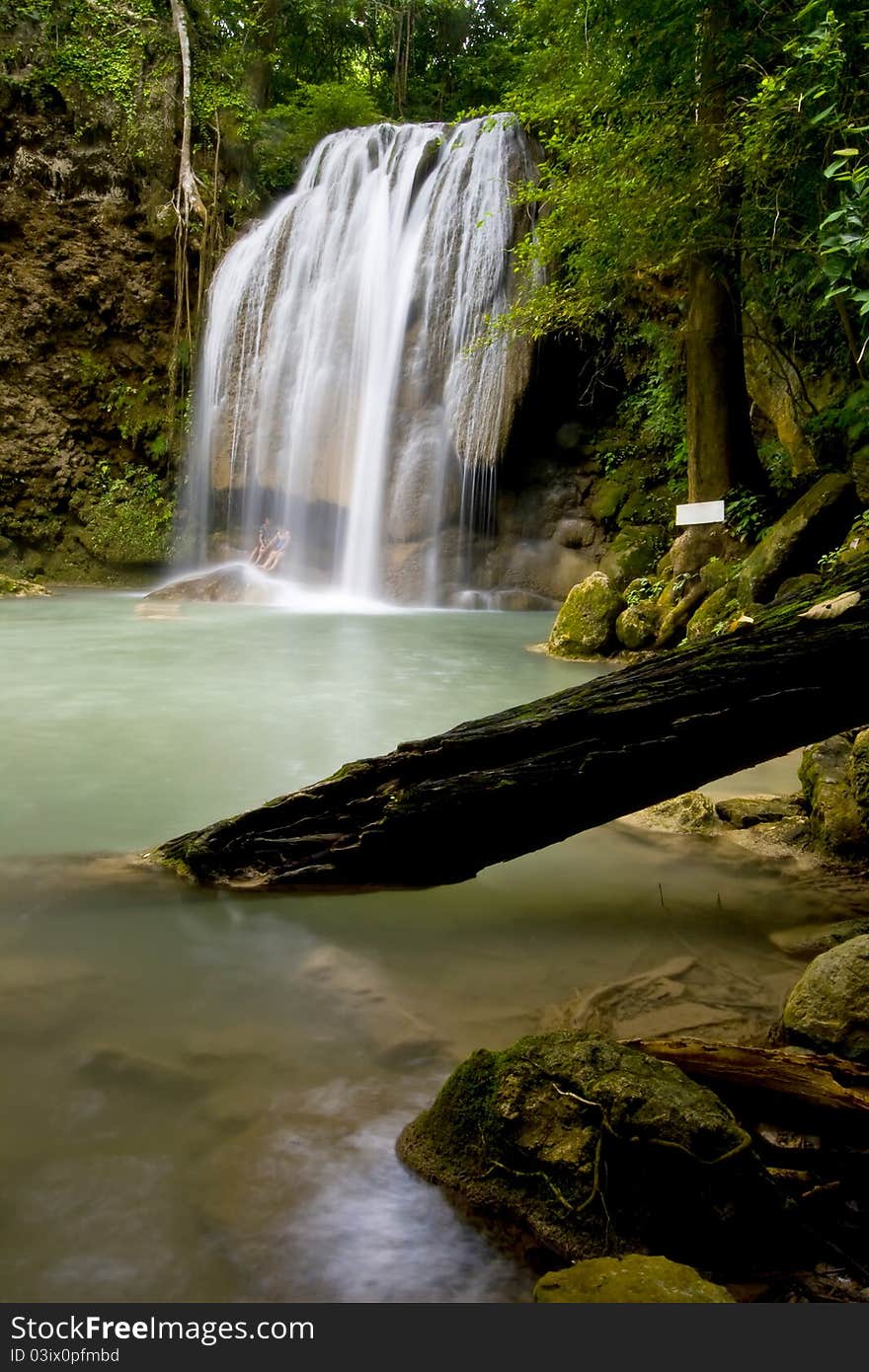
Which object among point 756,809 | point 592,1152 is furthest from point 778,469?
point 592,1152

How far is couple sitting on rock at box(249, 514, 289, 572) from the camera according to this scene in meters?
16.1

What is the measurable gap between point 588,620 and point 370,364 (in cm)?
932

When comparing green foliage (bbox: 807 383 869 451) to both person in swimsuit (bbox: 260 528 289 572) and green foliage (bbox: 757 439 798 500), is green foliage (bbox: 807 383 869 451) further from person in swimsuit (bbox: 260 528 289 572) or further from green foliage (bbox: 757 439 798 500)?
person in swimsuit (bbox: 260 528 289 572)

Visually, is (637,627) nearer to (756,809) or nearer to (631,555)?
(631,555)

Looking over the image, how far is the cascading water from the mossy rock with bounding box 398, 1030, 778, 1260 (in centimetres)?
1350

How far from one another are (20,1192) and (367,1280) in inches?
25.8

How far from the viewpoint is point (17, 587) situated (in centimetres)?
1532

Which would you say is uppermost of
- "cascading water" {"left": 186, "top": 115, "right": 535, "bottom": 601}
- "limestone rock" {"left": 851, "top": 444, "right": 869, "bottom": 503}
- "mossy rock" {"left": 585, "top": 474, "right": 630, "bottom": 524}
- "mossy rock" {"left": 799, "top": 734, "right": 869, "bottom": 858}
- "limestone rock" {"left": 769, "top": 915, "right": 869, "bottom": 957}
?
"cascading water" {"left": 186, "top": 115, "right": 535, "bottom": 601}

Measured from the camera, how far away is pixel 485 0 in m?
22.3

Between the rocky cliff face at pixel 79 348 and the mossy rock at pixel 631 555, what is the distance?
9.87 m

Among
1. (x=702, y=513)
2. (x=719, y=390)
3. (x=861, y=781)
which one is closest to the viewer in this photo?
(x=861, y=781)

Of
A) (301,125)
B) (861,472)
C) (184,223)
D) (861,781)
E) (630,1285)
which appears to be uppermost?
(301,125)

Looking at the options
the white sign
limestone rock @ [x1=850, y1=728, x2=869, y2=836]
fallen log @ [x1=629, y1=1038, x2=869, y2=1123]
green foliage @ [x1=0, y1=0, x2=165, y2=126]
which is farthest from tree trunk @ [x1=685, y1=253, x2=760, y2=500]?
green foliage @ [x1=0, y1=0, x2=165, y2=126]
